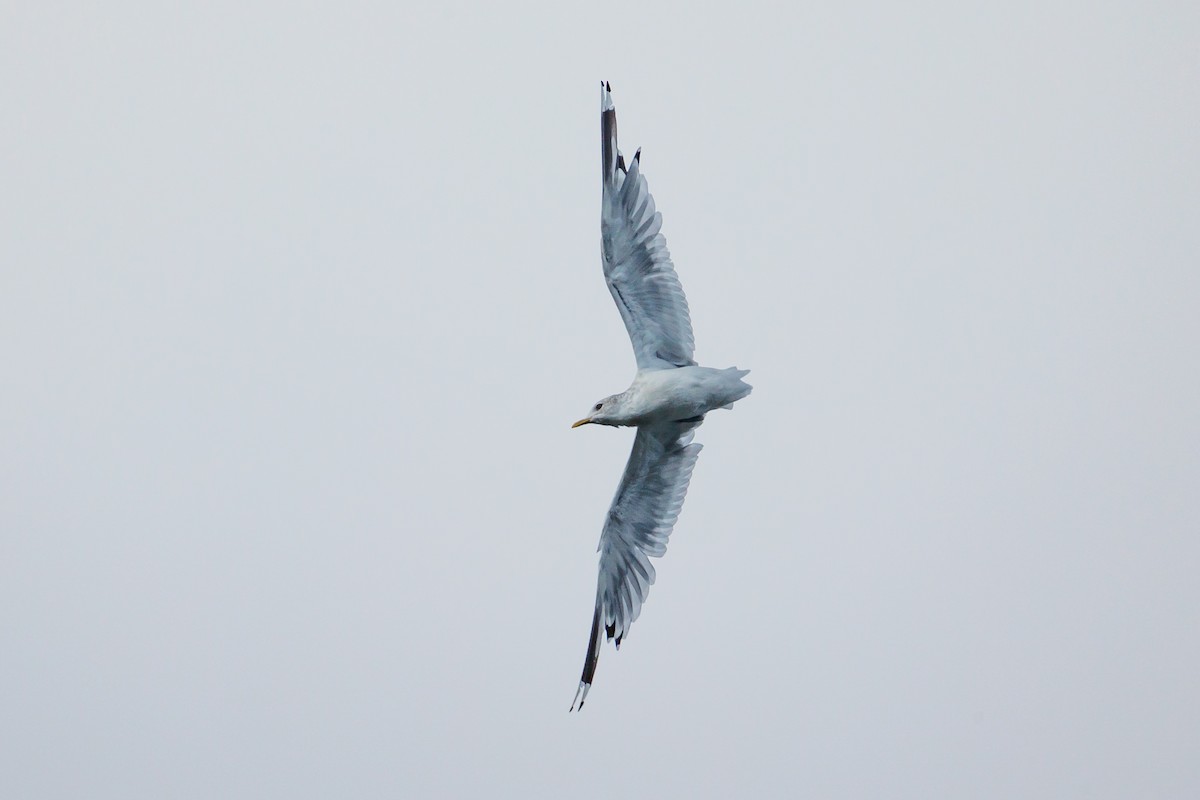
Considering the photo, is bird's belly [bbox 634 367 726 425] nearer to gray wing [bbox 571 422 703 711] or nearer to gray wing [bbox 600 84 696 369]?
gray wing [bbox 600 84 696 369]

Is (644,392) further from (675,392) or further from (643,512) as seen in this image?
(643,512)

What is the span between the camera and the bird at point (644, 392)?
66.7 ft

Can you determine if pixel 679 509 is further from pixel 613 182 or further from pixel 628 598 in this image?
pixel 613 182

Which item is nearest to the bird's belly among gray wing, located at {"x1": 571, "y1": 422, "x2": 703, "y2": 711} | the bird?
the bird

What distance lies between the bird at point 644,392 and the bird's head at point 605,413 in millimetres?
12

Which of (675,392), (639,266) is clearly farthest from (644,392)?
(639,266)

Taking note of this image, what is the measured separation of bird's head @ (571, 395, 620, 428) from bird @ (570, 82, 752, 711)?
0.01 m

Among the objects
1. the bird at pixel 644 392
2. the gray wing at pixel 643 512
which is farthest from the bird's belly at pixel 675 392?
the gray wing at pixel 643 512

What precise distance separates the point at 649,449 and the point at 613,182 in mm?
3443

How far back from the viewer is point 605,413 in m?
20.5

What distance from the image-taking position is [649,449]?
2127 cm

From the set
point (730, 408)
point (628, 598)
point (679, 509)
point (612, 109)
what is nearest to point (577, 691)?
point (628, 598)

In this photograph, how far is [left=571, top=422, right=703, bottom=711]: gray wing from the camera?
21250 mm

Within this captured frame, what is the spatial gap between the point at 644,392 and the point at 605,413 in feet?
1.94
